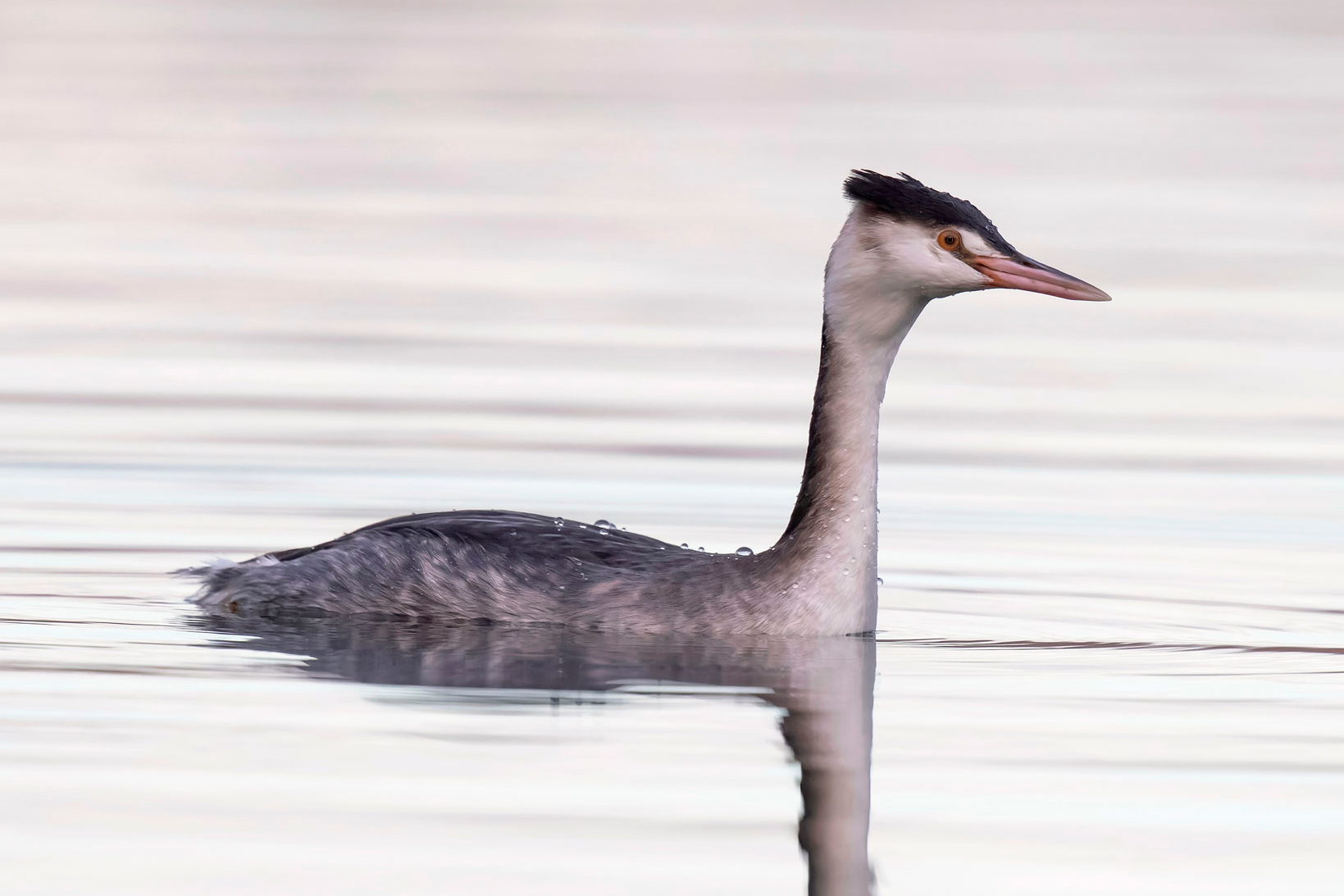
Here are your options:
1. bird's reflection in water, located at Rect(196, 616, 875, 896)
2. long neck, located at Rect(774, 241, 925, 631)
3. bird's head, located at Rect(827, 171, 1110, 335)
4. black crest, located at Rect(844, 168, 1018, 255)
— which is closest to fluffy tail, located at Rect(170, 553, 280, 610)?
bird's reflection in water, located at Rect(196, 616, 875, 896)

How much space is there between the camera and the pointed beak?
1141cm

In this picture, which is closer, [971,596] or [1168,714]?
[1168,714]

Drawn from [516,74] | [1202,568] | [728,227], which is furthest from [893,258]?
[516,74]

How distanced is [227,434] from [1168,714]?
7001 mm

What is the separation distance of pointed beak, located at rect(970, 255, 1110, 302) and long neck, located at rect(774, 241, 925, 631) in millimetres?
356

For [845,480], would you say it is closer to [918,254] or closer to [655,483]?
[918,254]

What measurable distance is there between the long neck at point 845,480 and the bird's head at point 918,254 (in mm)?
103

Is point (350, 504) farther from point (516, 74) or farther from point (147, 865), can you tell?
point (516, 74)

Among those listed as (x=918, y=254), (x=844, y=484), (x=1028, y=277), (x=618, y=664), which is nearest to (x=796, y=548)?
(x=844, y=484)

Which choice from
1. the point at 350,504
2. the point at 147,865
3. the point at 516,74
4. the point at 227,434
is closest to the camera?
the point at 147,865

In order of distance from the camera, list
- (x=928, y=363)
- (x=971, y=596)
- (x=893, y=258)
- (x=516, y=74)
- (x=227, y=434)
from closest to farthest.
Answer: (x=893, y=258)
(x=971, y=596)
(x=227, y=434)
(x=928, y=363)
(x=516, y=74)

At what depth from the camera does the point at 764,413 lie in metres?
16.7

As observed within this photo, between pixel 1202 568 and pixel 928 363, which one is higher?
pixel 928 363

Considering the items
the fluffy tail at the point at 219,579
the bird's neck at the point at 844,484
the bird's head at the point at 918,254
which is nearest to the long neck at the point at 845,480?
the bird's neck at the point at 844,484
